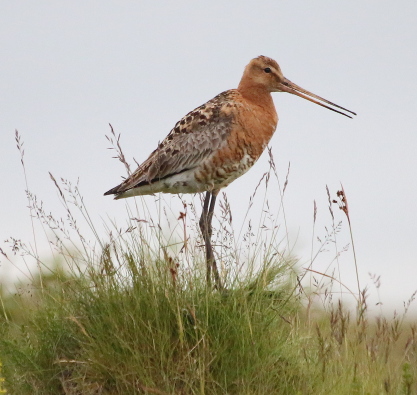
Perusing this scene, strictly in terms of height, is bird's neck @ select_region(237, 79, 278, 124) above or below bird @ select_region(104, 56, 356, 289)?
above

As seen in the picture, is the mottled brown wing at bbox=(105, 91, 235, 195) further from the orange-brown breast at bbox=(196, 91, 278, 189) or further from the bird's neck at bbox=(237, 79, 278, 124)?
the bird's neck at bbox=(237, 79, 278, 124)

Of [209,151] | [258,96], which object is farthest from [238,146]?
[258,96]

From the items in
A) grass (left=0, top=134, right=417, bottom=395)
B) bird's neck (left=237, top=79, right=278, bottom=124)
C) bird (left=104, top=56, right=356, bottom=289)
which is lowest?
grass (left=0, top=134, right=417, bottom=395)

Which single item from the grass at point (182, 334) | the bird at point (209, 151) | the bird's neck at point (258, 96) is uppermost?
the bird's neck at point (258, 96)

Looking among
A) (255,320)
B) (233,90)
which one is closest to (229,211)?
(255,320)

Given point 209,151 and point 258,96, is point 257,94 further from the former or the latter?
point 209,151

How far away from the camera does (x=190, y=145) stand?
7984 mm

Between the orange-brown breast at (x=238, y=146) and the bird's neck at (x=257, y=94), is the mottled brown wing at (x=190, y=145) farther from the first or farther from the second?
the bird's neck at (x=257, y=94)

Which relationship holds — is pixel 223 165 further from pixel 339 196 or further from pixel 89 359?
pixel 89 359

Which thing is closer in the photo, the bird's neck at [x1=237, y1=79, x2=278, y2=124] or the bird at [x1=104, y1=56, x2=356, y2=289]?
the bird at [x1=104, y1=56, x2=356, y2=289]

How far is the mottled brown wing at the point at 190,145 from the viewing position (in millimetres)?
7859

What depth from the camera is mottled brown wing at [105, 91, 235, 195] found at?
309 inches

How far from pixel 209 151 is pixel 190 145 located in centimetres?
25

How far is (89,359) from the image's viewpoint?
18.7ft
